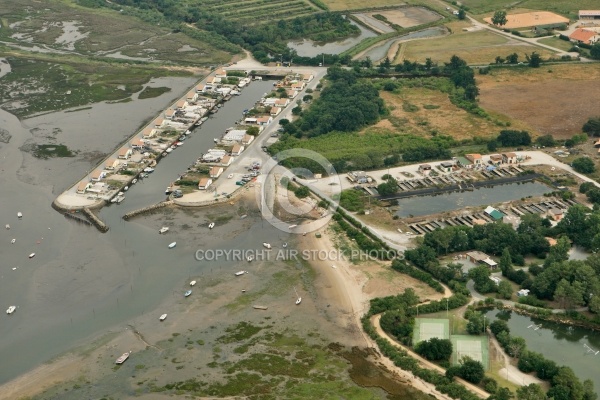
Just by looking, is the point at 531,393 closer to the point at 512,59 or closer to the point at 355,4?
the point at 512,59

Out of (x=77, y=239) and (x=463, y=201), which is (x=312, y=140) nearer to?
(x=463, y=201)

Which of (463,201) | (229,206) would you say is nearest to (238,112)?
(229,206)

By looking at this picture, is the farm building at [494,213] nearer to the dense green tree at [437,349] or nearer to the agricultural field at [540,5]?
the dense green tree at [437,349]

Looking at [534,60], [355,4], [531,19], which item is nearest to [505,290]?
[534,60]

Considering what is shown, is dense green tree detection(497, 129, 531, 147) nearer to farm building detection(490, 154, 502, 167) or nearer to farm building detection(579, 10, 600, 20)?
farm building detection(490, 154, 502, 167)

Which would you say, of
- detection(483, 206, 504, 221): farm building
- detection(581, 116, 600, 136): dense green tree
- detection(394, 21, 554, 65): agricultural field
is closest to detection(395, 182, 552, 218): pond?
detection(483, 206, 504, 221): farm building

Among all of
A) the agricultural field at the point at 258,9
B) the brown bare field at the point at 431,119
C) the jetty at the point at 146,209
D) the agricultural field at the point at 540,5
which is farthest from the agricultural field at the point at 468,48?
the jetty at the point at 146,209
